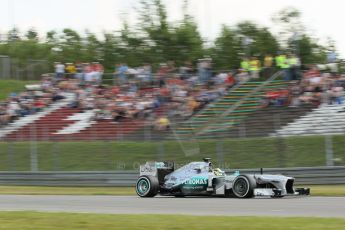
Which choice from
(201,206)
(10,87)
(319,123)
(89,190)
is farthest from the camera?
(10,87)

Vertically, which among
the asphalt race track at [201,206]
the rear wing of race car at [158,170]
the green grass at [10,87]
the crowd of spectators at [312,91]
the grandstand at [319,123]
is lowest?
the asphalt race track at [201,206]

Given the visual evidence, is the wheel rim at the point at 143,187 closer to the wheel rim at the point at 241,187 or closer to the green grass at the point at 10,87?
the wheel rim at the point at 241,187

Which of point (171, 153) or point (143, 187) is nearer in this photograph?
point (143, 187)

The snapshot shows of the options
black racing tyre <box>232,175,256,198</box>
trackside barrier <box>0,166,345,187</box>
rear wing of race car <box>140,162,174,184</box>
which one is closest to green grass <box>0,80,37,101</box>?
trackside barrier <box>0,166,345,187</box>

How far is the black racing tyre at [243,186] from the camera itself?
48.4 feet

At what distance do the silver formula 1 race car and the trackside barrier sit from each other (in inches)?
136

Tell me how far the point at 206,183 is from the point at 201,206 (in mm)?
2766

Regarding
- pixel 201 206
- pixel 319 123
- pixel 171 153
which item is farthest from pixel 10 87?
pixel 201 206

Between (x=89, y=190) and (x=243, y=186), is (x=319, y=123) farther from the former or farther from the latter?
(x=89, y=190)

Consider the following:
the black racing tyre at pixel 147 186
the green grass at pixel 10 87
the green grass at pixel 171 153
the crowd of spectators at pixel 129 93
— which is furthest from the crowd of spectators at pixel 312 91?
the green grass at pixel 10 87

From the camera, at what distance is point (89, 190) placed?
20.9m

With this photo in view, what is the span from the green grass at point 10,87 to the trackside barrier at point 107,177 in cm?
1038

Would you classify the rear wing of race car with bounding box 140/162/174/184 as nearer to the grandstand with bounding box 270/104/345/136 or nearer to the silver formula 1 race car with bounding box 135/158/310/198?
the silver formula 1 race car with bounding box 135/158/310/198

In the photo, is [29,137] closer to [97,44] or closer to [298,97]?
[298,97]
